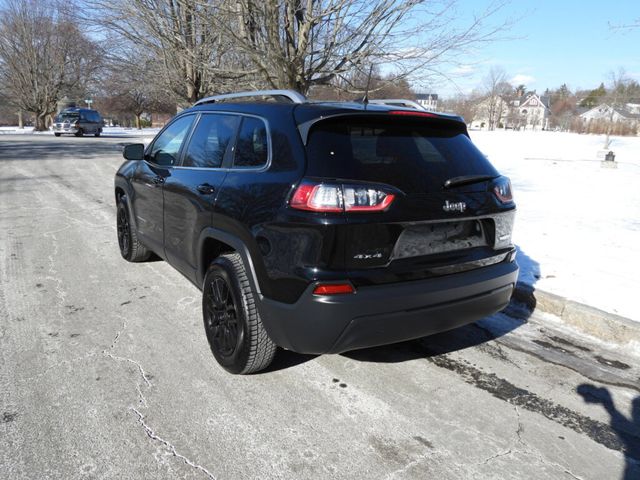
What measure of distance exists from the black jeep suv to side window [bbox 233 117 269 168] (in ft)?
0.03

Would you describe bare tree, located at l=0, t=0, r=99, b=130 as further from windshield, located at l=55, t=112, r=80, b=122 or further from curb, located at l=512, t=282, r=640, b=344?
curb, located at l=512, t=282, r=640, b=344

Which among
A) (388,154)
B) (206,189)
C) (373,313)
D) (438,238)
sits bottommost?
(373,313)

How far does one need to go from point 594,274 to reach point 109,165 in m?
14.2

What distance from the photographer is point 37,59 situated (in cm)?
3844

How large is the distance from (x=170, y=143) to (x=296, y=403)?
2.65 m

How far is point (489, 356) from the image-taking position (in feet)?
11.4

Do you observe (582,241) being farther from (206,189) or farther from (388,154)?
(206,189)

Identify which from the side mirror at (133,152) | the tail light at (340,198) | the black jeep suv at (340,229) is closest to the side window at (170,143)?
the side mirror at (133,152)

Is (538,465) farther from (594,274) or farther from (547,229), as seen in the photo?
(547,229)

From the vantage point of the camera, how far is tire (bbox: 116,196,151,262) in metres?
5.17

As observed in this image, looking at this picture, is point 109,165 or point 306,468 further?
point 109,165

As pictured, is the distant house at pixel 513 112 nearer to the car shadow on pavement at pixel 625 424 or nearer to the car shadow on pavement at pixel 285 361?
the car shadow on pavement at pixel 625 424

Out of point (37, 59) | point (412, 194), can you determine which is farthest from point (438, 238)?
point (37, 59)

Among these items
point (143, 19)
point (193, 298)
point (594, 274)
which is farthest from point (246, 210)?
point (143, 19)
